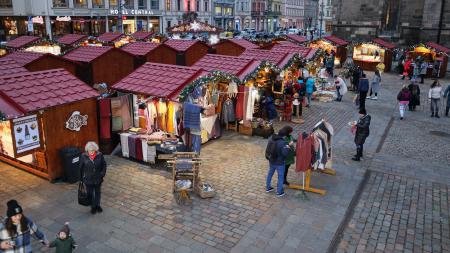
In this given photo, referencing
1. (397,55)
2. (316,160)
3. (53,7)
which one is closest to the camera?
(316,160)

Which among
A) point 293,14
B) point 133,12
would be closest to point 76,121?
point 133,12

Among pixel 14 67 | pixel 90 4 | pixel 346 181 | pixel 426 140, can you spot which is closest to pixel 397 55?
pixel 426 140

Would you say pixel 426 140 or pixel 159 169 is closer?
pixel 159 169

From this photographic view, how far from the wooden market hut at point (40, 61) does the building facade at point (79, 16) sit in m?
27.7

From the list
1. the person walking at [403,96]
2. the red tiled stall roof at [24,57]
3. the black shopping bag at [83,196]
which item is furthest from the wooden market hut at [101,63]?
the person walking at [403,96]

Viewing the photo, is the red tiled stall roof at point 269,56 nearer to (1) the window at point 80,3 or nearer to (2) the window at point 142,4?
(1) the window at point 80,3

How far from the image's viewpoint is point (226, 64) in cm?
1555

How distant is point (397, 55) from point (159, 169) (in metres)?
32.8

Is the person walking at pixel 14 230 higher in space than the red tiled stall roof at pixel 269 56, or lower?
lower

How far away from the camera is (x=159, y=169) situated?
11.4 meters

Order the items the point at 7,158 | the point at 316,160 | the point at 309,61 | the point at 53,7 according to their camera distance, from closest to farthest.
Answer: the point at 316,160, the point at 7,158, the point at 309,61, the point at 53,7

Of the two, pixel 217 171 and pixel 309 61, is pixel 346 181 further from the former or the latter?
pixel 309 61

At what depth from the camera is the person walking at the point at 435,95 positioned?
17.2 metres

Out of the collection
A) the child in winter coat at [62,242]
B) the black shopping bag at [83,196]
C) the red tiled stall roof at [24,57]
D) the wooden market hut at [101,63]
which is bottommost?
the black shopping bag at [83,196]
